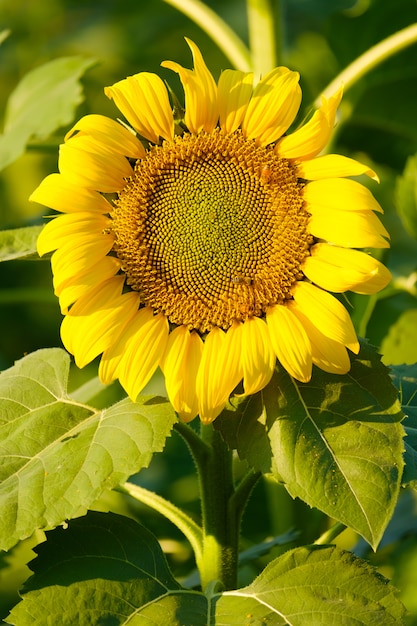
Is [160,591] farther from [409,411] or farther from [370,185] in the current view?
[370,185]

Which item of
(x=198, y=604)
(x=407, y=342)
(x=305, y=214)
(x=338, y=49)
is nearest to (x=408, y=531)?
(x=407, y=342)

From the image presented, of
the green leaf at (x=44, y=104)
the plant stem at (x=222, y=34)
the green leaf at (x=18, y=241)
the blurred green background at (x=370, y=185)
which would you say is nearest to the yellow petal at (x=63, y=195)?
the green leaf at (x=18, y=241)

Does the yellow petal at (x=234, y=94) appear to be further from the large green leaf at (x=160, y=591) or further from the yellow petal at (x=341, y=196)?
the large green leaf at (x=160, y=591)

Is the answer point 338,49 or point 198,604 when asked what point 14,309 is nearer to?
point 338,49

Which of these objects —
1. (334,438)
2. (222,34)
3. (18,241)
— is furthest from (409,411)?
(222,34)

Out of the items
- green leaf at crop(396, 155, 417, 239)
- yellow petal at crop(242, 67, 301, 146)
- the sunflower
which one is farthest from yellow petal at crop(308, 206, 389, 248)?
green leaf at crop(396, 155, 417, 239)

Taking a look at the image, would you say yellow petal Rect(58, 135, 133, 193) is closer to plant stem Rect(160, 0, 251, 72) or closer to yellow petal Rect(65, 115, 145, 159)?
yellow petal Rect(65, 115, 145, 159)
